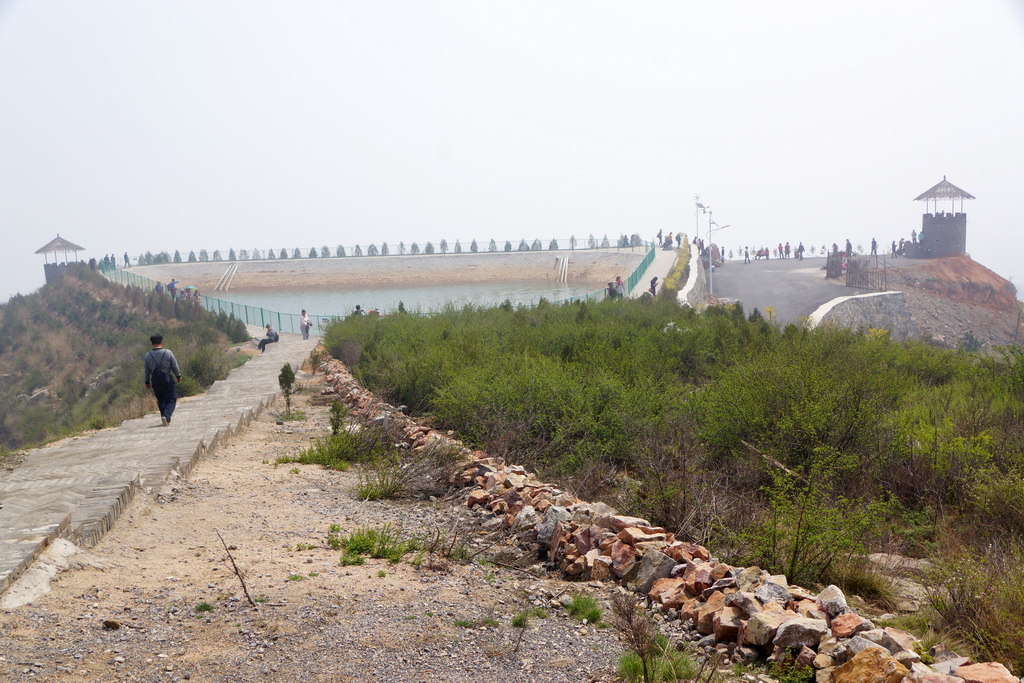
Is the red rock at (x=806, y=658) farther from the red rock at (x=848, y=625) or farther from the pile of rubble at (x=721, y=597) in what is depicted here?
the red rock at (x=848, y=625)

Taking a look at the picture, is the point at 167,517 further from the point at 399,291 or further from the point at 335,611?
the point at 399,291

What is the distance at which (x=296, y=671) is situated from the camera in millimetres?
4062

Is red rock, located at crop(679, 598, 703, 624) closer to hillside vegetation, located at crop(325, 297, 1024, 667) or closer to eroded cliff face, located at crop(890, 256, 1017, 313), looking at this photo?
hillside vegetation, located at crop(325, 297, 1024, 667)

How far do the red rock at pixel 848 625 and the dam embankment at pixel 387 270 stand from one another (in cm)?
6327

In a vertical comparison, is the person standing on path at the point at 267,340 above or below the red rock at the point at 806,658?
below

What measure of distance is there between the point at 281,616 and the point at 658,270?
150 feet

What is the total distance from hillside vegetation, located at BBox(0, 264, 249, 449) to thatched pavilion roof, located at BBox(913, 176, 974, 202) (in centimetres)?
4972

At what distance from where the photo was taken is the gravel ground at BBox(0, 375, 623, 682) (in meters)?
4.13

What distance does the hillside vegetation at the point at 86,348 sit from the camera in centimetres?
2722

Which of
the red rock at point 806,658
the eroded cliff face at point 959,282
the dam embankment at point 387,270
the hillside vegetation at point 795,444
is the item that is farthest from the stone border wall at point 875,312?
the red rock at point 806,658

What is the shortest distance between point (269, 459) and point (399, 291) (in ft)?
185

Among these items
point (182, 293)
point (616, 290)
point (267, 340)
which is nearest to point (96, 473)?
point (267, 340)

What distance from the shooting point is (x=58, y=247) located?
6631 centimetres

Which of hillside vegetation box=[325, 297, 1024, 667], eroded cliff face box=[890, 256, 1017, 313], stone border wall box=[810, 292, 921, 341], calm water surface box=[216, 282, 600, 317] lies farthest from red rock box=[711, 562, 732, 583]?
eroded cliff face box=[890, 256, 1017, 313]
